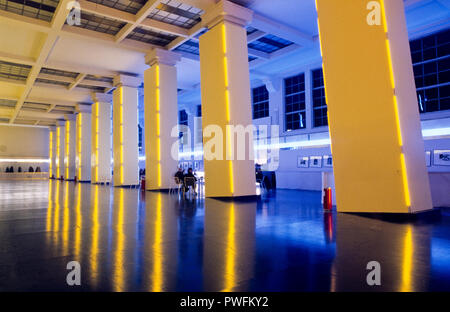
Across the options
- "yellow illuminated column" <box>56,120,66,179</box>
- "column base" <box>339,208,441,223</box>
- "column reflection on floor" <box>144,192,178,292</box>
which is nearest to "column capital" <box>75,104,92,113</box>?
"yellow illuminated column" <box>56,120,66,179</box>

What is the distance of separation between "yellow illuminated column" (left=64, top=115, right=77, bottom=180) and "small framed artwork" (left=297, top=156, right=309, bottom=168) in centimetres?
2114

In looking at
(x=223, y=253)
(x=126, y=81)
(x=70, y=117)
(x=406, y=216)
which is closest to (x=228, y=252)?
(x=223, y=253)

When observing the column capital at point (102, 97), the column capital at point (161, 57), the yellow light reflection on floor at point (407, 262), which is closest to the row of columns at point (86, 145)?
the column capital at point (102, 97)

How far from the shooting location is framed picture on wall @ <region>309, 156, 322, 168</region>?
15.4 meters

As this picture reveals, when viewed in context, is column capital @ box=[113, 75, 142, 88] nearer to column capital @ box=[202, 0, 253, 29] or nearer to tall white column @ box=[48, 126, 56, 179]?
column capital @ box=[202, 0, 253, 29]

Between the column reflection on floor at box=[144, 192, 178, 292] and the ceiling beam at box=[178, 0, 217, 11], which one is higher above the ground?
the ceiling beam at box=[178, 0, 217, 11]

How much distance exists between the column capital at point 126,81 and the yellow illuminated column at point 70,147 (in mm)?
13217

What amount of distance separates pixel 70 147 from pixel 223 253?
28547 mm

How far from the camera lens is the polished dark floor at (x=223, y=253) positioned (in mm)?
2793

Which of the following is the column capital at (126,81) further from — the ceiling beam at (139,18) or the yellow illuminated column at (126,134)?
the ceiling beam at (139,18)

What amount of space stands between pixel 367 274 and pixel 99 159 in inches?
825

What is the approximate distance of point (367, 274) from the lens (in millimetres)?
2984

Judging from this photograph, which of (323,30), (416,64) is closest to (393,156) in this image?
(323,30)
